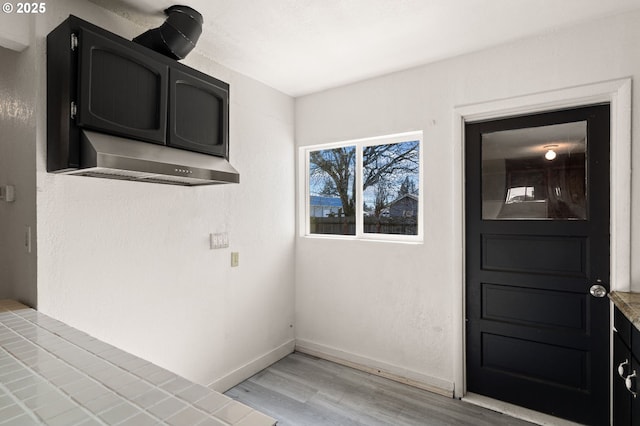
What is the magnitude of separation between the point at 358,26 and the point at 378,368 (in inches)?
107

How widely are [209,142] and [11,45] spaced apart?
1.07 meters

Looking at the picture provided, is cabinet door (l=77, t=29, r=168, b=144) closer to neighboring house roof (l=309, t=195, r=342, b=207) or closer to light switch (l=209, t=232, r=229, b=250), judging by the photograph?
light switch (l=209, t=232, r=229, b=250)

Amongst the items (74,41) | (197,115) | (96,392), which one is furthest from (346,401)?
(74,41)

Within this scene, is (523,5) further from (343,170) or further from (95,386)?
(95,386)

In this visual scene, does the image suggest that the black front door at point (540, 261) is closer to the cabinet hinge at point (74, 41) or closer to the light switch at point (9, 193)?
the cabinet hinge at point (74, 41)

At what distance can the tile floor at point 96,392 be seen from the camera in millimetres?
795

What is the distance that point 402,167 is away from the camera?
Answer: 301cm

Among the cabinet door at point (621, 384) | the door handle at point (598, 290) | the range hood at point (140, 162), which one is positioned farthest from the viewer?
the door handle at point (598, 290)

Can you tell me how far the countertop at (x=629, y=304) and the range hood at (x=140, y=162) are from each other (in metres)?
2.22

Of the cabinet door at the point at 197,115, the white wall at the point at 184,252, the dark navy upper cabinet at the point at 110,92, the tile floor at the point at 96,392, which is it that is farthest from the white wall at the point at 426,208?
the tile floor at the point at 96,392

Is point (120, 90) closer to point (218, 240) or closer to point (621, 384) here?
point (218, 240)

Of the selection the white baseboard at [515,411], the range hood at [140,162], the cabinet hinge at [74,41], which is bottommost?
the white baseboard at [515,411]

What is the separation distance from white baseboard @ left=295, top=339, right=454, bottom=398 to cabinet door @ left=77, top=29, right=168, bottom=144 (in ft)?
7.96

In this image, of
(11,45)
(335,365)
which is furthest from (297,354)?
(11,45)
